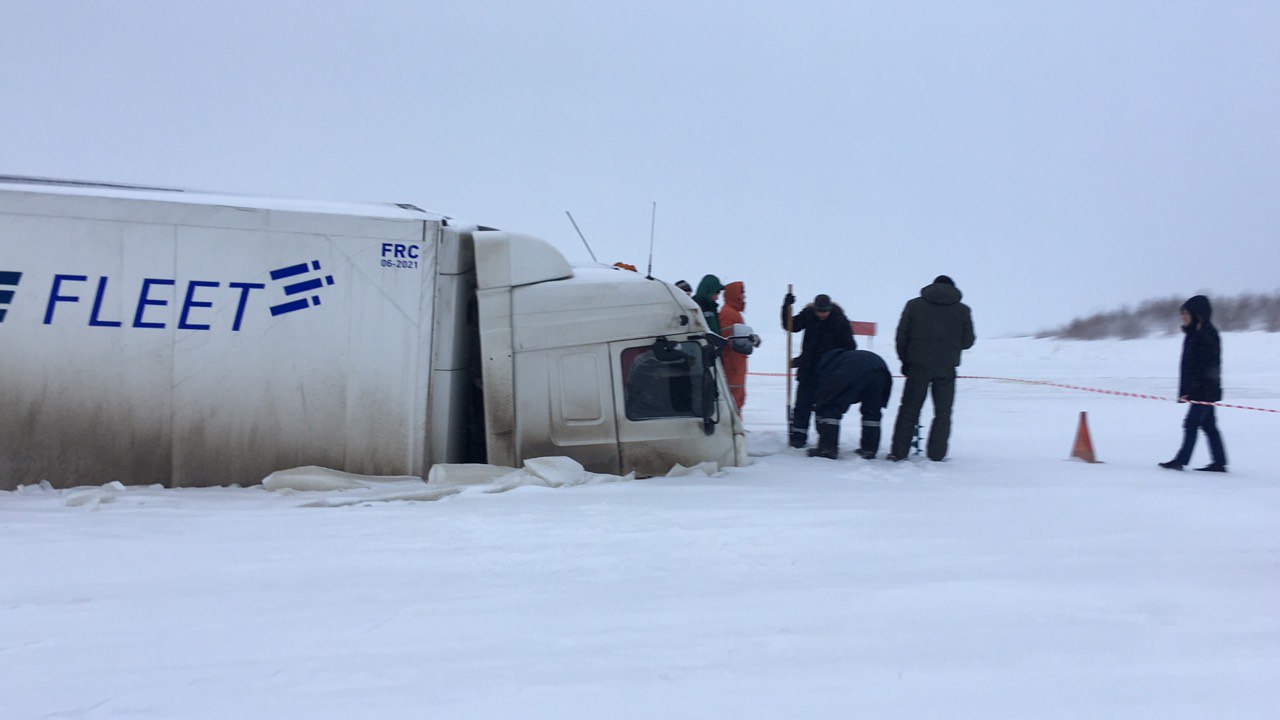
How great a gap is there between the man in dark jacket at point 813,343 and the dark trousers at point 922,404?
0.93 m

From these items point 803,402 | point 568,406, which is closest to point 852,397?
point 803,402

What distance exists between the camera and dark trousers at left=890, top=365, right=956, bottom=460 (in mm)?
9297

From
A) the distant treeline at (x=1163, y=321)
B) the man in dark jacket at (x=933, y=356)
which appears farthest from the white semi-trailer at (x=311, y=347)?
the distant treeline at (x=1163, y=321)

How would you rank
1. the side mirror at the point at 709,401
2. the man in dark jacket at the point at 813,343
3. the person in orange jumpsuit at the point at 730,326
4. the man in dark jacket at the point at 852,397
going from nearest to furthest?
the side mirror at the point at 709,401 < the man in dark jacket at the point at 852,397 < the man in dark jacket at the point at 813,343 < the person in orange jumpsuit at the point at 730,326

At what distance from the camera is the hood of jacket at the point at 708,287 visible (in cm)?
1027

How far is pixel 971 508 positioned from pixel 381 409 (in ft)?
14.6

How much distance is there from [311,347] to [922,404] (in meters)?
5.93

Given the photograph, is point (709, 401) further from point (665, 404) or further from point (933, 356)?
point (933, 356)

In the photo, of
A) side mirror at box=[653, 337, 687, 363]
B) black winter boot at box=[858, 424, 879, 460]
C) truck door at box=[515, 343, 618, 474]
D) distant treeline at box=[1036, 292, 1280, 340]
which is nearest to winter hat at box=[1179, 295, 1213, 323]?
black winter boot at box=[858, 424, 879, 460]

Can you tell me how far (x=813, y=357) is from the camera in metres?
10.1

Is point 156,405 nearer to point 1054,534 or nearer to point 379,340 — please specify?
point 379,340

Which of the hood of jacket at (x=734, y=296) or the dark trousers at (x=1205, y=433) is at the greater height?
the hood of jacket at (x=734, y=296)

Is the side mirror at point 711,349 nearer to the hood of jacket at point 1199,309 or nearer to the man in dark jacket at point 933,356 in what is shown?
the man in dark jacket at point 933,356

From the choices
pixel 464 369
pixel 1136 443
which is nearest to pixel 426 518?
pixel 464 369
